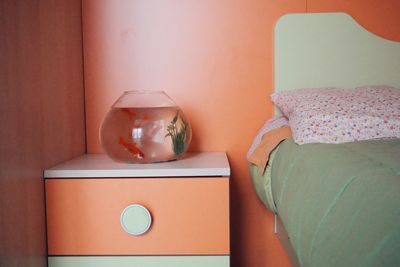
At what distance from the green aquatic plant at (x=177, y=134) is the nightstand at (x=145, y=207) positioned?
0.12m

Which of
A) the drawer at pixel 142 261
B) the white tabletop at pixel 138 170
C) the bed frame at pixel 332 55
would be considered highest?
the bed frame at pixel 332 55

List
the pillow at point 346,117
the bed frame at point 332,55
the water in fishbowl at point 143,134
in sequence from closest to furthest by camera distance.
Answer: the pillow at point 346,117
the water in fishbowl at point 143,134
the bed frame at point 332,55

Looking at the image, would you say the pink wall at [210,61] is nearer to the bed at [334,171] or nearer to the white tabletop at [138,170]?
the bed at [334,171]

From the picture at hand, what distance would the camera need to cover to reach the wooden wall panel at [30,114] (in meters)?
0.75

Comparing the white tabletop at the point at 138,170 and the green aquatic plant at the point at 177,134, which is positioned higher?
the green aquatic plant at the point at 177,134

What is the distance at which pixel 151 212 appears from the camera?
0.93 m

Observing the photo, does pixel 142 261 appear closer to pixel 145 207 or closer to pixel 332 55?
pixel 145 207

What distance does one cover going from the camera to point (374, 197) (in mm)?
473

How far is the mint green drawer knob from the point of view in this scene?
3.02ft

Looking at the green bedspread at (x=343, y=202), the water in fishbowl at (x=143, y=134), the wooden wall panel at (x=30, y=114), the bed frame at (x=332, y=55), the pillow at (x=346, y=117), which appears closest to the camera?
the green bedspread at (x=343, y=202)

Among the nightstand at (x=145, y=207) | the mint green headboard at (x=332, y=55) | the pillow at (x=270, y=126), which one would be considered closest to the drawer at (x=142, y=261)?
the nightstand at (x=145, y=207)

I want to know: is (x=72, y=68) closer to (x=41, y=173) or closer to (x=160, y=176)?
(x=41, y=173)

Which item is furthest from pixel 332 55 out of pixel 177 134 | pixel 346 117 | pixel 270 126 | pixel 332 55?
pixel 177 134

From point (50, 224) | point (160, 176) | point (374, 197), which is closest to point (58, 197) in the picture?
point (50, 224)
